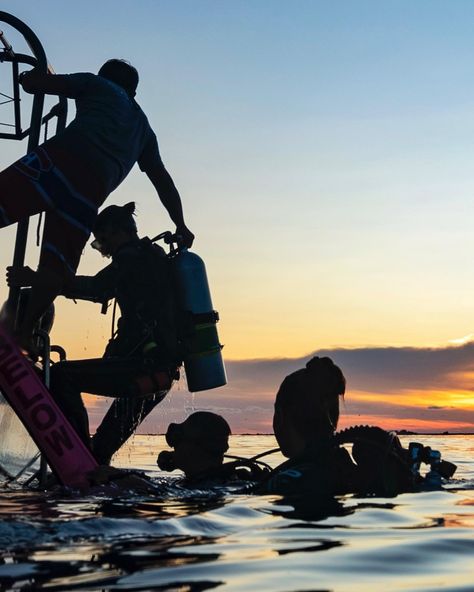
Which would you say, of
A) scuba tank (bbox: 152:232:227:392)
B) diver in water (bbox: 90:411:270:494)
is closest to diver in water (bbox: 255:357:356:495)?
scuba tank (bbox: 152:232:227:392)

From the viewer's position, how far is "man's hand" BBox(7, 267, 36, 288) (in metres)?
7.11

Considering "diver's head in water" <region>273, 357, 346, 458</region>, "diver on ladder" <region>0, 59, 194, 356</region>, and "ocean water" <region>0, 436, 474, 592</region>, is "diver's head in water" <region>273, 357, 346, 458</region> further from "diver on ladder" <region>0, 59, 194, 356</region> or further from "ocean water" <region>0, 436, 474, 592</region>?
"diver on ladder" <region>0, 59, 194, 356</region>

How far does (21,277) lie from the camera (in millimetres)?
7133

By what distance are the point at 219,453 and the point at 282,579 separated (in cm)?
463

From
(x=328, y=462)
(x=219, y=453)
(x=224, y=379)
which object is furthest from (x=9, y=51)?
(x=328, y=462)

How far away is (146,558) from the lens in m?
3.83

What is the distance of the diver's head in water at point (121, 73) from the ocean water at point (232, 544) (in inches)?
126

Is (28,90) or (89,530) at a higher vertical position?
(28,90)

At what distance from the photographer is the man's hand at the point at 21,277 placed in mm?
7105

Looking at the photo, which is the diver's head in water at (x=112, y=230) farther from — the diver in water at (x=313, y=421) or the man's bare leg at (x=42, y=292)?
the diver in water at (x=313, y=421)

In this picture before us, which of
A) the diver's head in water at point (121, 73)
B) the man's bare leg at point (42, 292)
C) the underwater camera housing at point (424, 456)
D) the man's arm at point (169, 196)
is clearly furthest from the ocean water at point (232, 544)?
the diver's head in water at point (121, 73)

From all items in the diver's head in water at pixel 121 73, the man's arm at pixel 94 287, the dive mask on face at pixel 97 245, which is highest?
the diver's head in water at pixel 121 73

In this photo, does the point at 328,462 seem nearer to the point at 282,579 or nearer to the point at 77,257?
the point at 77,257

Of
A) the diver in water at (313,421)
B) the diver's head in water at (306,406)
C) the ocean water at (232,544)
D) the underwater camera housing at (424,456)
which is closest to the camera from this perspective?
the ocean water at (232,544)
